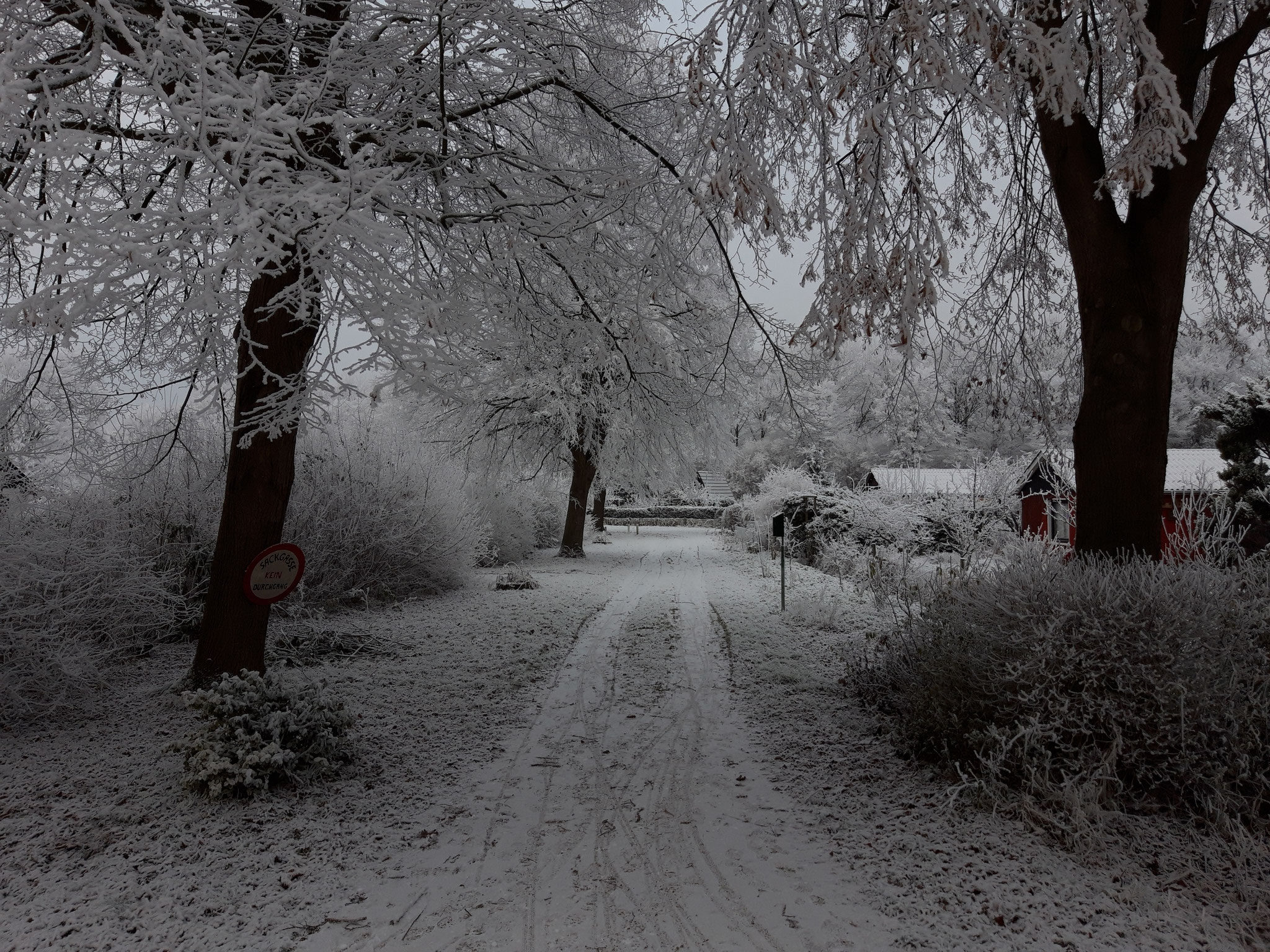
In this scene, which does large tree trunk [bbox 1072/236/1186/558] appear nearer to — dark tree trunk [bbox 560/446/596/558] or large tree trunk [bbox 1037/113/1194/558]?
large tree trunk [bbox 1037/113/1194/558]

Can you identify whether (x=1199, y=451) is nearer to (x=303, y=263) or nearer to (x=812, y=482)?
(x=812, y=482)

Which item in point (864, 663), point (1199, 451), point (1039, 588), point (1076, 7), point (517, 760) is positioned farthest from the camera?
point (1199, 451)

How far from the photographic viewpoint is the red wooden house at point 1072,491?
7.92 m

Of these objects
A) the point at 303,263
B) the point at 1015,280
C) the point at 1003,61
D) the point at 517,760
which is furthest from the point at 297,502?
the point at 1015,280

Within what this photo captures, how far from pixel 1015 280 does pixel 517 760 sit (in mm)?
6682

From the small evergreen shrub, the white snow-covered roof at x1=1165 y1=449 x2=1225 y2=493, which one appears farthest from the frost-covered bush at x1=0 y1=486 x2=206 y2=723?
the white snow-covered roof at x1=1165 y1=449 x2=1225 y2=493

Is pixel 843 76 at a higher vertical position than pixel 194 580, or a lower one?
higher

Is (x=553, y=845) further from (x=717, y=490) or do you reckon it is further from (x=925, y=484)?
(x=717, y=490)

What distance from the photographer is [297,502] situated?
811 centimetres

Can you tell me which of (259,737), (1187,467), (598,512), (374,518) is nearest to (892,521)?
(374,518)

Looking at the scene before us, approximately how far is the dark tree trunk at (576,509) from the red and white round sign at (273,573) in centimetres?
1219

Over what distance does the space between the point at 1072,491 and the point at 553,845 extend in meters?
10.4

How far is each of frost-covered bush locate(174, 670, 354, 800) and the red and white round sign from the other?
613 millimetres

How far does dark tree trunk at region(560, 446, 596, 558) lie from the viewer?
16797 mm
